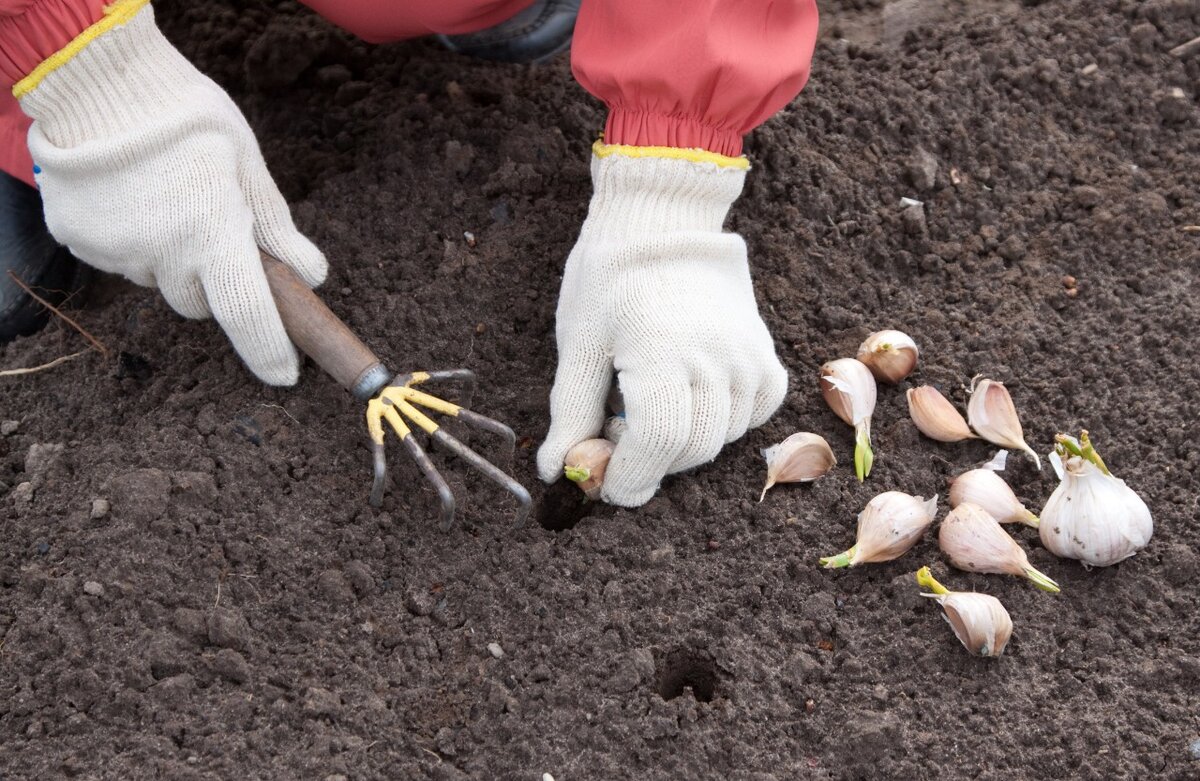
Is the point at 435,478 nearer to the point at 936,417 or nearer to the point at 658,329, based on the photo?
the point at 658,329

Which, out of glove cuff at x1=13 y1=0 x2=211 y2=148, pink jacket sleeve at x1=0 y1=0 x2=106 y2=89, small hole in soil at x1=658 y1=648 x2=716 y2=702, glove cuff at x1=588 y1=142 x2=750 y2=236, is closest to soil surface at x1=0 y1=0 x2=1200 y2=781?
small hole in soil at x1=658 y1=648 x2=716 y2=702

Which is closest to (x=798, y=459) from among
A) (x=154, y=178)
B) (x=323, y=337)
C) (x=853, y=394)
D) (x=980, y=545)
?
(x=853, y=394)

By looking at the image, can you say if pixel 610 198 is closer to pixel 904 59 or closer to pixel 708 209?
pixel 708 209

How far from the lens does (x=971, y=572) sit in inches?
58.5

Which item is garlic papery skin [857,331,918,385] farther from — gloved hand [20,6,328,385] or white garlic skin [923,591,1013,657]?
gloved hand [20,6,328,385]

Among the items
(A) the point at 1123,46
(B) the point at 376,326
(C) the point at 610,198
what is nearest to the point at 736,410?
(C) the point at 610,198

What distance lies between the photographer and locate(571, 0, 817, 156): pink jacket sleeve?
1536mm

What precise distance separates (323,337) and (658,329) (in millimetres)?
468

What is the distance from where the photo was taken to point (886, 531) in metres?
1.47

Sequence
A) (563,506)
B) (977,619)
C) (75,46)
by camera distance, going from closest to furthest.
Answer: (977,619) → (75,46) → (563,506)

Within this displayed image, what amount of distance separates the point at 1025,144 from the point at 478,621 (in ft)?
4.38

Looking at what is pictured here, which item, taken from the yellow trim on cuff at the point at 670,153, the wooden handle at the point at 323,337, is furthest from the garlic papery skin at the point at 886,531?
the wooden handle at the point at 323,337

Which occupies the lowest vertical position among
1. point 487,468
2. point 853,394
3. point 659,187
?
point 853,394

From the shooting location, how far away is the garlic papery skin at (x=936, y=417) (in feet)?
5.30
